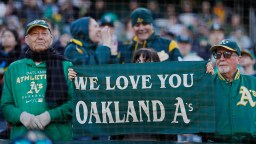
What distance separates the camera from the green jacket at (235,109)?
7.25 m

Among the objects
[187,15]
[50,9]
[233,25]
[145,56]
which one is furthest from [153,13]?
[145,56]

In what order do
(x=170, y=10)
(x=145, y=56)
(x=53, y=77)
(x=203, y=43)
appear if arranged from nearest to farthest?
1. (x=53, y=77)
2. (x=145, y=56)
3. (x=203, y=43)
4. (x=170, y=10)

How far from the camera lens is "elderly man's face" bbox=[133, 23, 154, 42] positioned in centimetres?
924

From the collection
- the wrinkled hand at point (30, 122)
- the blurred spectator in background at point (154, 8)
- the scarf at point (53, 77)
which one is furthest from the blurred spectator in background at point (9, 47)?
the blurred spectator in background at point (154, 8)

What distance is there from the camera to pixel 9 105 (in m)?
7.28

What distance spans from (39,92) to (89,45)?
181 centimetres

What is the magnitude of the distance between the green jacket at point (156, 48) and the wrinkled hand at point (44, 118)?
2.12m

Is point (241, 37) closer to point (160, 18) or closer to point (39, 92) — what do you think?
point (160, 18)

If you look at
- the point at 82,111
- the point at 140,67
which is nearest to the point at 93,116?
the point at 82,111

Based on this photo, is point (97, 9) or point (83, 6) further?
point (97, 9)

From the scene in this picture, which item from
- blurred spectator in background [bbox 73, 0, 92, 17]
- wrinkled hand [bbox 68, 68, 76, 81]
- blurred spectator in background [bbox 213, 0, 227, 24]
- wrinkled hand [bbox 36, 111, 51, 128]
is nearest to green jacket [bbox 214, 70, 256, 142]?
wrinkled hand [bbox 68, 68, 76, 81]

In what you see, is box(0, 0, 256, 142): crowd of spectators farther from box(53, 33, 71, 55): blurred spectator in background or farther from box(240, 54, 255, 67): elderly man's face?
box(240, 54, 255, 67): elderly man's face

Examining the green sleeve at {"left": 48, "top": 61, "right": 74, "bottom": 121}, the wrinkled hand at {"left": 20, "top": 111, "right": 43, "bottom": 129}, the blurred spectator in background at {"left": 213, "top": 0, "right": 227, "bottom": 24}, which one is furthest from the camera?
the blurred spectator in background at {"left": 213, "top": 0, "right": 227, "bottom": 24}

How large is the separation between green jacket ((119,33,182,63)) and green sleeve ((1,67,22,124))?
2.07 metres
